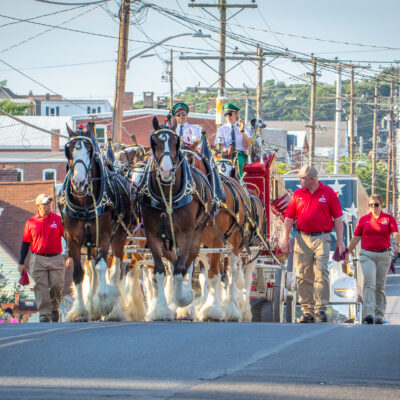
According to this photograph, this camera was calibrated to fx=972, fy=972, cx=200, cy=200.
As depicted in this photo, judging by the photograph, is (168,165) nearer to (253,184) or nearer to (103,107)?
(253,184)

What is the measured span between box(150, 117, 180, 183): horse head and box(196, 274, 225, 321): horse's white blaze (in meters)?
2.22

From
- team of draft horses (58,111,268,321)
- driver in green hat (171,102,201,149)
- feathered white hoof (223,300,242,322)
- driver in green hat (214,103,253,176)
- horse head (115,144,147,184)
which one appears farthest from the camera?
driver in green hat (214,103,253,176)

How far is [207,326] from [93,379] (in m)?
3.71

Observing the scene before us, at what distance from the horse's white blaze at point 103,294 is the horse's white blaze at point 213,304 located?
62.0 inches

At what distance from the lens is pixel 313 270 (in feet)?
44.3

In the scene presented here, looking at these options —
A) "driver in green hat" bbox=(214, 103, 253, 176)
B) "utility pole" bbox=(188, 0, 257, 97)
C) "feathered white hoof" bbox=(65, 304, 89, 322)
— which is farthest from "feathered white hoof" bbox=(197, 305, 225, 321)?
"utility pole" bbox=(188, 0, 257, 97)

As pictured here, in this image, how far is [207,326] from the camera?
34.5ft

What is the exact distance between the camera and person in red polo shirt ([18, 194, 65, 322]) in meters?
14.7

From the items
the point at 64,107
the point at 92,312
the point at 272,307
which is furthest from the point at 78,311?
the point at 64,107

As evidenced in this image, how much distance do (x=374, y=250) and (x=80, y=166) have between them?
532cm

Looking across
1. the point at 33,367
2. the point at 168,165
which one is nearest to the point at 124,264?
the point at 168,165

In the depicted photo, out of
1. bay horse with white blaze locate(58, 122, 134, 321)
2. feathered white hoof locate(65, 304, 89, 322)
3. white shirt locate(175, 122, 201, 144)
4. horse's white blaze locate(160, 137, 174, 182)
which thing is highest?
white shirt locate(175, 122, 201, 144)

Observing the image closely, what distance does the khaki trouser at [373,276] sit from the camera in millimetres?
15180

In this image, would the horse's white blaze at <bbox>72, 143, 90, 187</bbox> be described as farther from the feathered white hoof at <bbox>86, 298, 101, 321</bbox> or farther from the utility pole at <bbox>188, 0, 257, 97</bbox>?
the utility pole at <bbox>188, 0, 257, 97</bbox>
